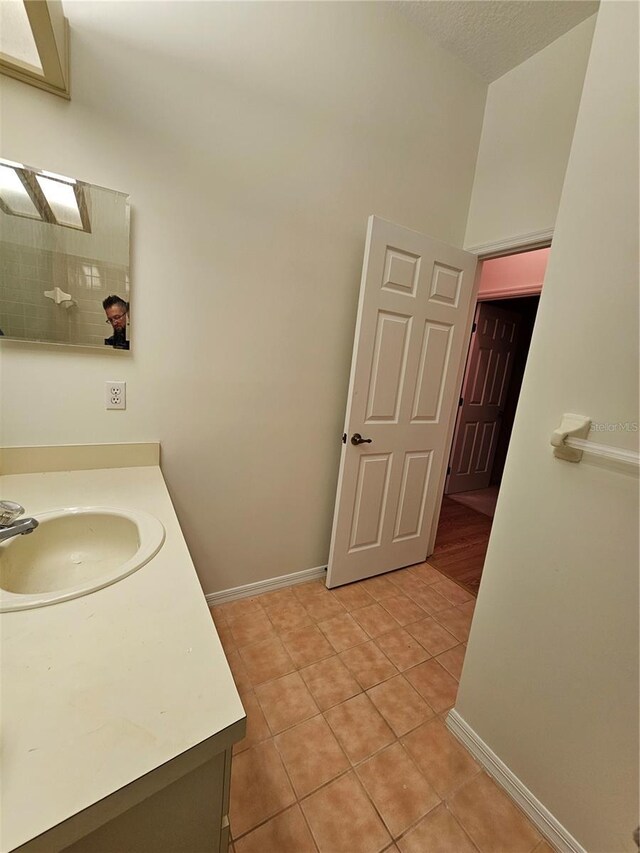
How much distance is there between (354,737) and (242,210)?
6.80ft

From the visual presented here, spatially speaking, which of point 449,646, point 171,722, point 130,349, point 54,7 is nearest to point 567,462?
point 171,722

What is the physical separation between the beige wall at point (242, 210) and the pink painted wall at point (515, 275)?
1229 mm

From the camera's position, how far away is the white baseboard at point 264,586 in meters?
1.82

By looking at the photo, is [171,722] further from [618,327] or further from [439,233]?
[439,233]

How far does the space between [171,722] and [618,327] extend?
1.20m

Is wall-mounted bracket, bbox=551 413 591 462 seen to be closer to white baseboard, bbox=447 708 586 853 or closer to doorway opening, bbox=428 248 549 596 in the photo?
white baseboard, bbox=447 708 586 853

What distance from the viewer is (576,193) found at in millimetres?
914

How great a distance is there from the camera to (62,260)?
1163 mm

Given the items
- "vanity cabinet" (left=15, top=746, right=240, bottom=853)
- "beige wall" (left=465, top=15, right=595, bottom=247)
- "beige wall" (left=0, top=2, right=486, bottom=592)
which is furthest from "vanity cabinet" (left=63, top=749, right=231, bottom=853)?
"beige wall" (left=465, top=15, right=595, bottom=247)

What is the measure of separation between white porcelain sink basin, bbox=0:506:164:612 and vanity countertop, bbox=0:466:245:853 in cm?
13

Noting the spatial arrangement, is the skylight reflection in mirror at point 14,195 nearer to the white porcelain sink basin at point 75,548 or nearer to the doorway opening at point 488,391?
the white porcelain sink basin at point 75,548

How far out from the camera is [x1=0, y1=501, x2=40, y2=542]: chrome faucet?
0.77 meters

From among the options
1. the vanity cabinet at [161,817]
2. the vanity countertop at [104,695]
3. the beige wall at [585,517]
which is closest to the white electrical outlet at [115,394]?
the vanity countertop at [104,695]

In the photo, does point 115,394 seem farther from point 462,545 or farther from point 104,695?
point 462,545
